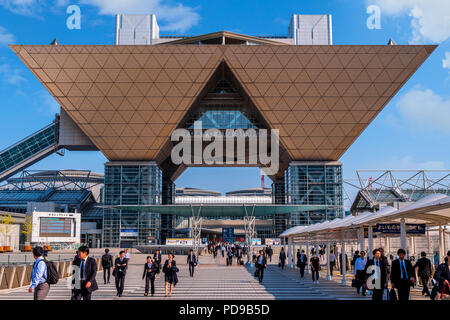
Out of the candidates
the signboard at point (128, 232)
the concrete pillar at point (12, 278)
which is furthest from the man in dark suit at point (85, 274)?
the signboard at point (128, 232)

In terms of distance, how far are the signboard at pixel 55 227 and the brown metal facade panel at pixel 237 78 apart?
1239cm

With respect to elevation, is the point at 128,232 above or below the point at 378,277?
below

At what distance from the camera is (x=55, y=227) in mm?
58844


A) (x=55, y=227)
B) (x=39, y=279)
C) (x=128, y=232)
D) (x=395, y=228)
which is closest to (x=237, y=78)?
(x=128, y=232)

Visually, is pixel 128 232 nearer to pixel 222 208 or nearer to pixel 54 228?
pixel 54 228

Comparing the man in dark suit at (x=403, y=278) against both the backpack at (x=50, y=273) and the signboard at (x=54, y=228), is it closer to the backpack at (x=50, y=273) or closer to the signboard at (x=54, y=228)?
the backpack at (x=50, y=273)

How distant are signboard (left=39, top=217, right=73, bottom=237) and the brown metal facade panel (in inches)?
488

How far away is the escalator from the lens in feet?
241

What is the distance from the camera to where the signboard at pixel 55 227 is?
57.2 meters

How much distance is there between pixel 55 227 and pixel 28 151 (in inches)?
826

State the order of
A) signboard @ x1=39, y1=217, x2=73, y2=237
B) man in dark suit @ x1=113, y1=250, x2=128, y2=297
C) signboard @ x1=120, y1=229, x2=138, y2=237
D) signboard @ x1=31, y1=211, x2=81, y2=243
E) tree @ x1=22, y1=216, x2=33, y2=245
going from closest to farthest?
man in dark suit @ x1=113, y1=250, x2=128, y2=297 → signboard @ x1=31, y1=211, x2=81, y2=243 → signboard @ x1=39, y1=217, x2=73, y2=237 → signboard @ x1=120, y1=229, x2=138, y2=237 → tree @ x1=22, y1=216, x2=33, y2=245

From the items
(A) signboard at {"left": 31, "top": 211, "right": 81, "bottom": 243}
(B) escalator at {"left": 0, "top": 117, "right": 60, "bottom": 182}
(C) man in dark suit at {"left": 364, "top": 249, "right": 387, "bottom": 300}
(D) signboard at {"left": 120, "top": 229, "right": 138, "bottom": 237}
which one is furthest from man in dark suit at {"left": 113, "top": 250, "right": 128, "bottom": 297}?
(B) escalator at {"left": 0, "top": 117, "right": 60, "bottom": 182}

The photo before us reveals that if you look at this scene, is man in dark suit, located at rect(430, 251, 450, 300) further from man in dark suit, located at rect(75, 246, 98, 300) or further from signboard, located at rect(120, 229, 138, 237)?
signboard, located at rect(120, 229, 138, 237)

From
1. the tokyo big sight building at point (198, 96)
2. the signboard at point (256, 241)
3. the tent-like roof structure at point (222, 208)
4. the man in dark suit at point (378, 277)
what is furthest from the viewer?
the tokyo big sight building at point (198, 96)
